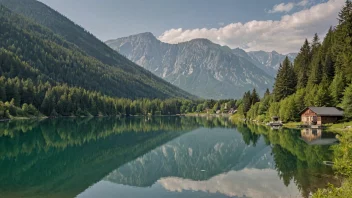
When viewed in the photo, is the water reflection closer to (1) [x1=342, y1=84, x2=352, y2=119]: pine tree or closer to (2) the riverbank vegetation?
(2) the riverbank vegetation

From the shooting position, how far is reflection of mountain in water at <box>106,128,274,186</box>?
37750 mm

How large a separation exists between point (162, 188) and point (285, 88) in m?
110

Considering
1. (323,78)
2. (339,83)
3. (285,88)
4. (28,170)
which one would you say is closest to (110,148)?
(28,170)

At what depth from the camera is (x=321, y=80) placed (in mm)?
112312

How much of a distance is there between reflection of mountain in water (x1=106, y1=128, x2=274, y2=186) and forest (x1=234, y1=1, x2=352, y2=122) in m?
42.9

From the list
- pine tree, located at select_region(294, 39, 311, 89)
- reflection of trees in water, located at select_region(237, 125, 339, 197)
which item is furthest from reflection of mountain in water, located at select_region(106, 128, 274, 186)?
pine tree, located at select_region(294, 39, 311, 89)

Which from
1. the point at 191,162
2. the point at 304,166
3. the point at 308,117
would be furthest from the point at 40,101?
the point at 304,166

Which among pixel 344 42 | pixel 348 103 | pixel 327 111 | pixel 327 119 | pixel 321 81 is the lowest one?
pixel 327 119

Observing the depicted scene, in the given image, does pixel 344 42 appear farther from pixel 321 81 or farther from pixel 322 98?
pixel 322 98

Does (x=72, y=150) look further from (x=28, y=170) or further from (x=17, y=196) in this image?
(x=17, y=196)

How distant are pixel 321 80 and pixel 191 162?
84.5 metres

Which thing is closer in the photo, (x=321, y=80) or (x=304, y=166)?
(x=304, y=166)

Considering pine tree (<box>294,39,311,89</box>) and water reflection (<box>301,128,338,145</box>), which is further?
pine tree (<box>294,39,311,89</box>)

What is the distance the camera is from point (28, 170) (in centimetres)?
3800
